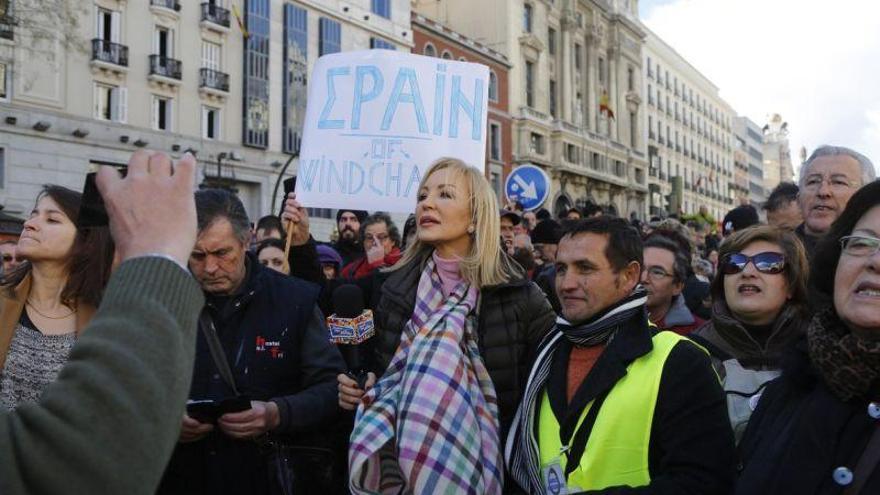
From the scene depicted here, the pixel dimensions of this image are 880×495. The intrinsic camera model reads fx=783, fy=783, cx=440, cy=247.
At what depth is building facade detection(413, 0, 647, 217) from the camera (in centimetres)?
4319

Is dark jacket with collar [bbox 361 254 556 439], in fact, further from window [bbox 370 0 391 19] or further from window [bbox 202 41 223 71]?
window [bbox 370 0 391 19]

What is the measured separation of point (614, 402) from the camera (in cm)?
238

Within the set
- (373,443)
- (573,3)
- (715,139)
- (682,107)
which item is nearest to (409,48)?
(573,3)

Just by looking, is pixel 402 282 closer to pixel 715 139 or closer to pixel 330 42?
pixel 330 42

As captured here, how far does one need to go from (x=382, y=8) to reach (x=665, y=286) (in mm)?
30872

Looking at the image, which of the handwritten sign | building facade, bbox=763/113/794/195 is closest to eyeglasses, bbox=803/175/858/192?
the handwritten sign

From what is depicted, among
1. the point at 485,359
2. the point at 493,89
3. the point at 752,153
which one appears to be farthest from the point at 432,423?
the point at 752,153

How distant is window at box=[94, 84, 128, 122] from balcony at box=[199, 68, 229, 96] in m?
2.83

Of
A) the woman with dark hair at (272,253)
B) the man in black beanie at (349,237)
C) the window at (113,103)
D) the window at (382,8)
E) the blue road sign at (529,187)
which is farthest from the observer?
the window at (382,8)

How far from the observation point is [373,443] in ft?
8.38

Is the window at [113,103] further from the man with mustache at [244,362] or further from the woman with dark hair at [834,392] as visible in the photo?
the woman with dark hair at [834,392]

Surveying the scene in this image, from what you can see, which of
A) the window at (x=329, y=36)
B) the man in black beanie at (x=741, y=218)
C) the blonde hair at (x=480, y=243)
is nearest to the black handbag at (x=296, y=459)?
the blonde hair at (x=480, y=243)

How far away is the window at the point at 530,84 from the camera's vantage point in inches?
1770

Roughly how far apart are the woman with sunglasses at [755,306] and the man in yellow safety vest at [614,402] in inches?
21.7
